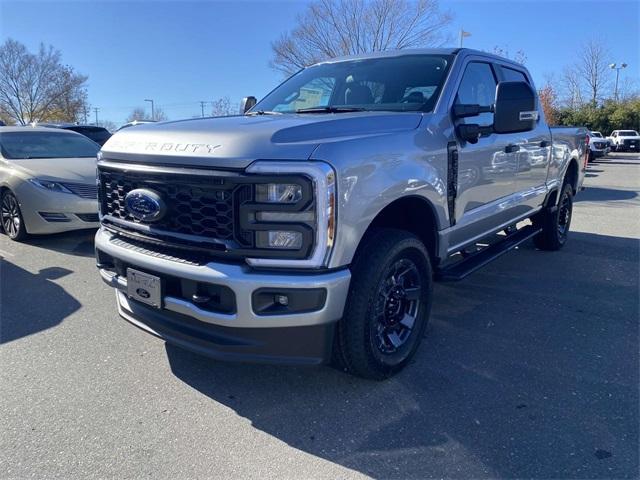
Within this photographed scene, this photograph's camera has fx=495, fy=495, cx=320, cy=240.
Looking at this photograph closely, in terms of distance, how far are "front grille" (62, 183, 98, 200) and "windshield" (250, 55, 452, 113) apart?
315 cm

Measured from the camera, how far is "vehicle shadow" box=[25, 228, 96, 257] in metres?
6.01

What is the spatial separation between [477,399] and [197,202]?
1881 millimetres

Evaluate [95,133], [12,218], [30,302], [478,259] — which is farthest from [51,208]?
[95,133]

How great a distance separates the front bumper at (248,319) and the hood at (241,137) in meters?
0.53

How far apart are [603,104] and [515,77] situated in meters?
49.7

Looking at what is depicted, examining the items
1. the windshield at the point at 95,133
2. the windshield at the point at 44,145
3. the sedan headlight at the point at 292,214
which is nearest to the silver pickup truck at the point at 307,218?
the sedan headlight at the point at 292,214

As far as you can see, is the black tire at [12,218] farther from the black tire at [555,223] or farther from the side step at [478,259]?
the black tire at [555,223]

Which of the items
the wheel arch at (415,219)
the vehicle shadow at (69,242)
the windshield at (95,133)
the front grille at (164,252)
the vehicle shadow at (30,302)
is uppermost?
the windshield at (95,133)

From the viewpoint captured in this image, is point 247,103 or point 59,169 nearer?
point 247,103

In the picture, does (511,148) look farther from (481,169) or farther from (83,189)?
(83,189)

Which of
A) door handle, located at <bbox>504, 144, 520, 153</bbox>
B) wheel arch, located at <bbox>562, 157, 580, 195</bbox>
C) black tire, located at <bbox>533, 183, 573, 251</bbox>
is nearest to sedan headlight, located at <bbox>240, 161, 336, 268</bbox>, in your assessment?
door handle, located at <bbox>504, 144, 520, 153</bbox>

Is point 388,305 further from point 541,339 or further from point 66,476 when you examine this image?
point 66,476

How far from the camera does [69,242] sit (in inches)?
255

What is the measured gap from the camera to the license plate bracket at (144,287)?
2602mm
